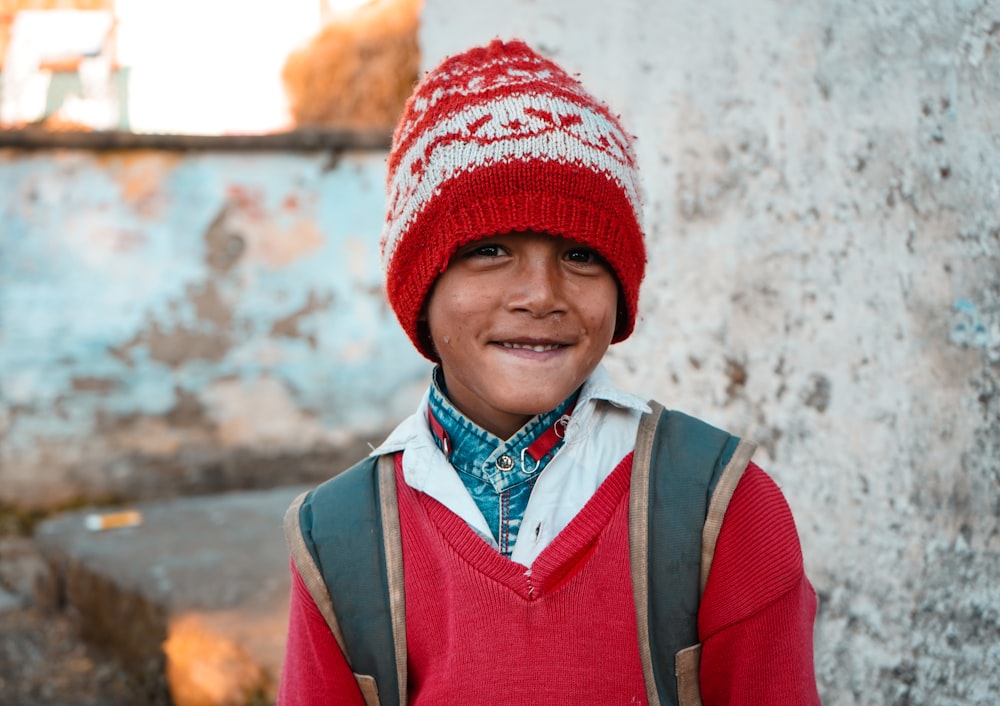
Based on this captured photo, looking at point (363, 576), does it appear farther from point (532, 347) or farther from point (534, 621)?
point (532, 347)

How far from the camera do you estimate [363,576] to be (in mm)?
1271

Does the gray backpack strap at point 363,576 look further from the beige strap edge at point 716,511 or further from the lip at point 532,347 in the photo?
the beige strap edge at point 716,511

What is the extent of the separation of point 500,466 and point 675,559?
28cm

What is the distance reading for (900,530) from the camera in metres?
1.53

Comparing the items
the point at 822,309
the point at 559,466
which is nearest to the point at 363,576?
the point at 559,466

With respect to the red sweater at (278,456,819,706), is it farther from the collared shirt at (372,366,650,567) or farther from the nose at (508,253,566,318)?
the nose at (508,253,566,318)

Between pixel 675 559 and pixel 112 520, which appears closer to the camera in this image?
pixel 675 559

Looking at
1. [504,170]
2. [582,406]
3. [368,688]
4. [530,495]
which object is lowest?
[368,688]

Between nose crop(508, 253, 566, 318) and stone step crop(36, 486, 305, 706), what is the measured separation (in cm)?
182

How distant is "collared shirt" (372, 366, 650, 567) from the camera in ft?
4.18

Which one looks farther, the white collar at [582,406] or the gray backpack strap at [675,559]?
the white collar at [582,406]

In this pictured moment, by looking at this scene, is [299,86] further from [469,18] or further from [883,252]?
[883,252]

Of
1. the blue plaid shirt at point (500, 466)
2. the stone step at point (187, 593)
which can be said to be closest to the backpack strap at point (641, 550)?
the blue plaid shirt at point (500, 466)

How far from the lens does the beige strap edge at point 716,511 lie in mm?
1189
